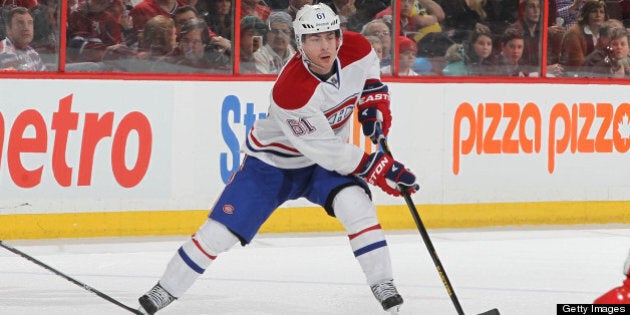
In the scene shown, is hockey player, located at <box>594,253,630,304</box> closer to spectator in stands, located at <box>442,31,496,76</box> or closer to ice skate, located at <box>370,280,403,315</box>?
ice skate, located at <box>370,280,403,315</box>

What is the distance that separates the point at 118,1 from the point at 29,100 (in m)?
0.66

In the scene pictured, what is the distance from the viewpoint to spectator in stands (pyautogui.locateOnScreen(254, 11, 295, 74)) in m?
7.53

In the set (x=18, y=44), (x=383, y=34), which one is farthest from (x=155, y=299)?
(x=383, y=34)

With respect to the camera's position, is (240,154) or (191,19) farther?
(240,154)

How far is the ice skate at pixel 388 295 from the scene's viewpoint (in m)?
4.77

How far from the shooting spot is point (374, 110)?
505 cm

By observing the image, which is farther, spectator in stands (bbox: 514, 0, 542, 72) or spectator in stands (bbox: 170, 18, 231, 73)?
spectator in stands (bbox: 514, 0, 542, 72)

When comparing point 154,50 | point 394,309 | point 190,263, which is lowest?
point 394,309

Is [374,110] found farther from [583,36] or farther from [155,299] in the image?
[583,36]

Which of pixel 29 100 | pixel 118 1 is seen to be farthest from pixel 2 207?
pixel 118 1

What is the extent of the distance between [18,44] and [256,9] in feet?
4.16

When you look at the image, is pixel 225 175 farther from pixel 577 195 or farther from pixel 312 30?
pixel 312 30

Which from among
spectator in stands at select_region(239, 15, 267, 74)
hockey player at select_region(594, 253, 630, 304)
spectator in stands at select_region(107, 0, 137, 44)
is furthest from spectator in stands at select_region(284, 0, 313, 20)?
hockey player at select_region(594, 253, 630, 304)

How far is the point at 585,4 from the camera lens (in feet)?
27.3
